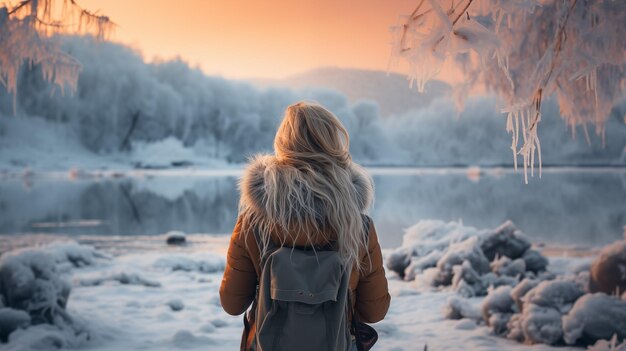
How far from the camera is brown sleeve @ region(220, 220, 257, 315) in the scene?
7.51 ft

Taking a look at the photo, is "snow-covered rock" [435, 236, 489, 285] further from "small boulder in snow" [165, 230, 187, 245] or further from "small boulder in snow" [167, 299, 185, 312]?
"small boulder in snow" [165, 230, 187, 245]

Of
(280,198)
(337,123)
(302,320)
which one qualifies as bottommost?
(302,320)

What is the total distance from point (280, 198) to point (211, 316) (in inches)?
154

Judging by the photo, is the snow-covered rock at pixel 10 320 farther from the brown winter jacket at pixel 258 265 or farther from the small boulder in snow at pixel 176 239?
the small boulder in snow at pixel 176 239

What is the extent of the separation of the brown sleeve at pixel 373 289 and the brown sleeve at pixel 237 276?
0.47m

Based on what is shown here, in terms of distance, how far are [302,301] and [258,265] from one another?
31 cm

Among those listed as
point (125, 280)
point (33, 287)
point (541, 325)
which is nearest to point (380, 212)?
point (125, 280)

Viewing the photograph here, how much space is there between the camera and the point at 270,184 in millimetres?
2158

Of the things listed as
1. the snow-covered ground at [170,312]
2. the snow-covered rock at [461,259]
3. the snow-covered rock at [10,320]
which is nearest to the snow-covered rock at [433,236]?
the snow-covered ground at [170,312]

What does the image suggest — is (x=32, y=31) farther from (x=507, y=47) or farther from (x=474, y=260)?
(x=474, y=260)

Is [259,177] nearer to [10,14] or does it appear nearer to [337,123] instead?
[337,123]

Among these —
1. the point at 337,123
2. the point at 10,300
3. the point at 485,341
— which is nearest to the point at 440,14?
the point at 337,123

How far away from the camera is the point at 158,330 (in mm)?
5238

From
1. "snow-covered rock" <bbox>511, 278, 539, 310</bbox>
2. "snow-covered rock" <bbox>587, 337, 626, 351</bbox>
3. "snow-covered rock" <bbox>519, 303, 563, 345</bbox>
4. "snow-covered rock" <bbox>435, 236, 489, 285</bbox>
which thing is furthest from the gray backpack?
"snow-covered rock" <bbox>435, 236, 489, 285</bbox>
